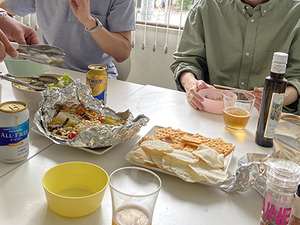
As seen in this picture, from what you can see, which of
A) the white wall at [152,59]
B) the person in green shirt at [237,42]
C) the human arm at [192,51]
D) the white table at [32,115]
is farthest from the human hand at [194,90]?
the white wall at [152,59]

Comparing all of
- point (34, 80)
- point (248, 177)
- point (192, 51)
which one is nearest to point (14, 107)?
point (34, 80)

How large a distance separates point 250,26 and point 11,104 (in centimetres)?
127

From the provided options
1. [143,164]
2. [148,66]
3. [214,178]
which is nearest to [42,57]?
[143,164]

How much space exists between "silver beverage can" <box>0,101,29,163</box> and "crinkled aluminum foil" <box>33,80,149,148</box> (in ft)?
0.31

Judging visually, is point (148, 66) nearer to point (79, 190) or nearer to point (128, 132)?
point (128, 132)

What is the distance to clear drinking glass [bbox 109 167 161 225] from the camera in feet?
1.81

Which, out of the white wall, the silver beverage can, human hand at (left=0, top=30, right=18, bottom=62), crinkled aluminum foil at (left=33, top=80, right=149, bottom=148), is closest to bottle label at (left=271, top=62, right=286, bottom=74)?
crinkled aluminum foil at (left=33, top=80, right=149, bottom=148)

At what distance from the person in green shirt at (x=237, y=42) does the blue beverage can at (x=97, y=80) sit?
47 cm

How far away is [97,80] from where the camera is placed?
1.09 meters

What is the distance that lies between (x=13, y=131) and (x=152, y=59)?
6.94 ft

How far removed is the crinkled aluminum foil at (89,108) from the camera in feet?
2.73

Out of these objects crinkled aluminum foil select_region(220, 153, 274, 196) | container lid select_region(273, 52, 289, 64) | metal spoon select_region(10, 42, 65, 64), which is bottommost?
crinkled aluminum foil select_region(220, 153, 274, 196)

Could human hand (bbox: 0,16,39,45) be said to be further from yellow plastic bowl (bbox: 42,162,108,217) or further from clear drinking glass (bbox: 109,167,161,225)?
clear drinking glass (bbox: 109,167,161,225)

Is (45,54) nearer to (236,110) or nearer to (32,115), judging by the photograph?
(32,115)
